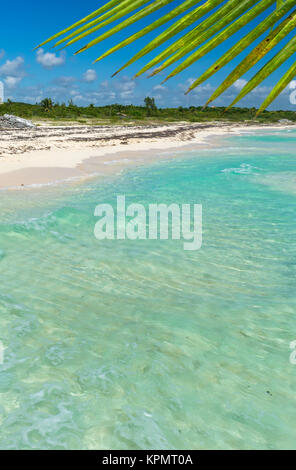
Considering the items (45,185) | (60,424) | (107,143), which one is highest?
(107,143)

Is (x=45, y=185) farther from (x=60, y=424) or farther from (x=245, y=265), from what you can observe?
(x=60, y=424)

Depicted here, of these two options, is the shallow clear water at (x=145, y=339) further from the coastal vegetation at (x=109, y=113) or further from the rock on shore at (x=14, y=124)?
the coastal vegetation at (x=109, y=113)

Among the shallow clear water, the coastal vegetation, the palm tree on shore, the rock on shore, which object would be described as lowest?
the shallow clear water

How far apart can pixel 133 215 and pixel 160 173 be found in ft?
21.1

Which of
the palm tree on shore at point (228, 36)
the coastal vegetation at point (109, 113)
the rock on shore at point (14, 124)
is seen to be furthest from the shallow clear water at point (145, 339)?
the coastal vegetation at point (109, 113)

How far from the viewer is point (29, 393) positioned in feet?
9.11

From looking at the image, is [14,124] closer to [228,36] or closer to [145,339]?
[145,339]

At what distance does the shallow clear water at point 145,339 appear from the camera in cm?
251

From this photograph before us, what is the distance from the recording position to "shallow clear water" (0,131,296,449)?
2.51m

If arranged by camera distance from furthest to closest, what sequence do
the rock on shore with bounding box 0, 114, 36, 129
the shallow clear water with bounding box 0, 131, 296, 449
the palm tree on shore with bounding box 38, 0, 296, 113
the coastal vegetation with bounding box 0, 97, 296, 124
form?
the coastal vegetation with bounding box 0, 97, 296, 124, the rock on shore with bounding box 0, 114, 36, 129, the shallow clear water with bounding box 0, 131, 296, 449, the palm tree on shore with bounding box 38, 0, 296, 113

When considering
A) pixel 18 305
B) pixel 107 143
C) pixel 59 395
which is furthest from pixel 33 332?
pixel 107 143

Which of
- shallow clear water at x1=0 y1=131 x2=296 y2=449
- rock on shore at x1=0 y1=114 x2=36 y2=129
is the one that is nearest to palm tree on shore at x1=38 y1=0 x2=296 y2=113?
shallow clear water at x1=0 y1=131 x2=296 y2=449

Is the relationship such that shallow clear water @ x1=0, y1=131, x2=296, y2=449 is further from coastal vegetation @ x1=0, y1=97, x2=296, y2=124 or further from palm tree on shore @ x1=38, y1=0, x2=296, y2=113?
coastal vegetation @ x1=0, y1=97, x2=296, y2=124

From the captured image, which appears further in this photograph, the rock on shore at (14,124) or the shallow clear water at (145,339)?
the rock on shore at (14,124)
